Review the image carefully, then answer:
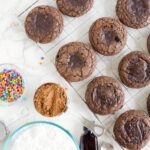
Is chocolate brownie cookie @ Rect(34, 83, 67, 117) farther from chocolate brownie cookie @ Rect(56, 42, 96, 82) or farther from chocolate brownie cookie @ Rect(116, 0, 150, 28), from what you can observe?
chocolate brownie cookie @ Rect(116, 0, 150, 28)

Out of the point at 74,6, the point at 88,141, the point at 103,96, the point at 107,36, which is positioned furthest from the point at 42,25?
the point at 88,141

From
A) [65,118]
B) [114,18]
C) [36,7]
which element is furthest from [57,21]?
[65,118]

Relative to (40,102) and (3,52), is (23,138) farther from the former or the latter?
(3,52)

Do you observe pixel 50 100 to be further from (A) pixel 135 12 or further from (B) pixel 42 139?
(A) pixel 135 12

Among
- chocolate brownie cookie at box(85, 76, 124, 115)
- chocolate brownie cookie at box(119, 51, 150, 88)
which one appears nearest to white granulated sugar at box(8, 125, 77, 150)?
chocolate brownie cookie at box(85, 76, 124, 115)

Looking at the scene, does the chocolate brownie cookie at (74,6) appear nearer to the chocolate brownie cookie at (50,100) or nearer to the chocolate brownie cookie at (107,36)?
the chocolate brownie cookie at (107,36)

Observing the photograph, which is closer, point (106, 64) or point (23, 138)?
point (23, 138)
